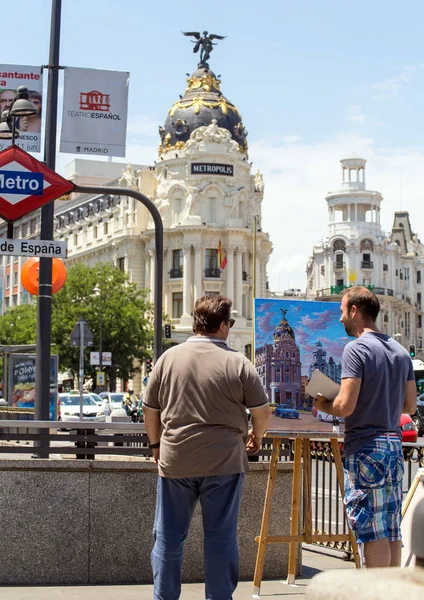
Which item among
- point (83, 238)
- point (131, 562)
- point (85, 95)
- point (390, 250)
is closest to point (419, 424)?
point (85, 95)

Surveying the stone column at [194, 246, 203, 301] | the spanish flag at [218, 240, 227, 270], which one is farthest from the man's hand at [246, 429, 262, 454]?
the stone column at [194, 246, 203, 301]

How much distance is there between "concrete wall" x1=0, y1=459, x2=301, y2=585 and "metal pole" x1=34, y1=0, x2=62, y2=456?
1.85 m

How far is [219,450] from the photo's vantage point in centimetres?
572

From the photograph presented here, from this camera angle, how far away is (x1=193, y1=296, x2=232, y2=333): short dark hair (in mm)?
5961

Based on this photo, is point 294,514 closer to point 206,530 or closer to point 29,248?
point 206,530

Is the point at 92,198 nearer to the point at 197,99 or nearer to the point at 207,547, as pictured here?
the point at 197,99

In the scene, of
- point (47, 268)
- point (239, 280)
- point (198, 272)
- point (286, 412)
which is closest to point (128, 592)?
point (286, 412)

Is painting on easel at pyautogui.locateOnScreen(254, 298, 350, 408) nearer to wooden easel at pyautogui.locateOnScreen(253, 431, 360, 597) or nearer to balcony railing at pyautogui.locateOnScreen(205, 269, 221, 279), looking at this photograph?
wooden easel at pyautogui.locateOnScreen(253, 431, 360, 597)

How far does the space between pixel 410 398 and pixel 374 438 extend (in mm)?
444

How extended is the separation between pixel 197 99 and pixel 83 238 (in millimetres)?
18542

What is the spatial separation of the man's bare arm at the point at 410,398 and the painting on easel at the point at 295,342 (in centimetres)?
163

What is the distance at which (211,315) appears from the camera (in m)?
5.96

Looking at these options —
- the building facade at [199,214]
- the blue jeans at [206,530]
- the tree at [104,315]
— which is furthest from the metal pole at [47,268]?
the building facade at [199,214]

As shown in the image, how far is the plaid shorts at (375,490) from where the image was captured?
5648mm
